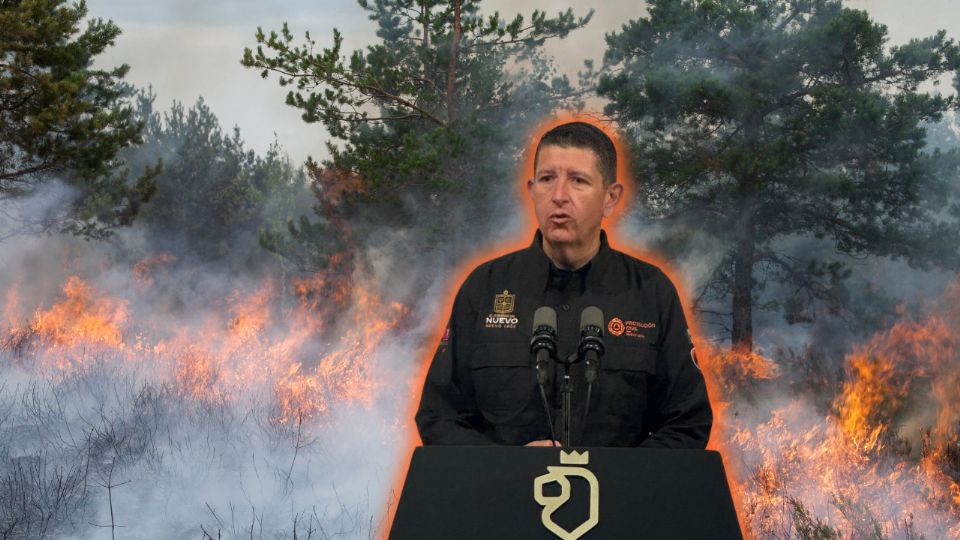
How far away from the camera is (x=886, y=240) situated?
19.2m

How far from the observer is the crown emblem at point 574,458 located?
269 cm

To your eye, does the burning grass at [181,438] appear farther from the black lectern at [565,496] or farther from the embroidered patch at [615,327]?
the black lectern at [565,496]

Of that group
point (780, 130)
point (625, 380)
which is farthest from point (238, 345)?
point (625, 380)

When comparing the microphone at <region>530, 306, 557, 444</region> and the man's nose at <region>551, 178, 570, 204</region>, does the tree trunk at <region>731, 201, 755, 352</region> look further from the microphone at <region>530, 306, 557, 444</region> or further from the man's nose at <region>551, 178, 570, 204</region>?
the microphone at <region>530, 306, 557, 444</region>

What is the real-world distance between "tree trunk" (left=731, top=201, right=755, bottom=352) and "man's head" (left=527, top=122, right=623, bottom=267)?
675 inches

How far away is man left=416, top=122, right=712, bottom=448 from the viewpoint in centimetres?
357

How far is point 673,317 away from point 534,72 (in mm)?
19982

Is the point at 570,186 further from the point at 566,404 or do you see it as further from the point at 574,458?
the point at 574,458

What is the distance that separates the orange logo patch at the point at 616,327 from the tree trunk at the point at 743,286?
17.2 metres

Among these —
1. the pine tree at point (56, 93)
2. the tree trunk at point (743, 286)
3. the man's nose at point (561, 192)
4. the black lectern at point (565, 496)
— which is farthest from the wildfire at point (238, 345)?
the black lectern at point (565, 496)

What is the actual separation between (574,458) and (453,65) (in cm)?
2005

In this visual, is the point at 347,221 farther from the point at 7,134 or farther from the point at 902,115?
the point at 902,115

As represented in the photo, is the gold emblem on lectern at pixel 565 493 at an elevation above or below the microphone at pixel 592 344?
below

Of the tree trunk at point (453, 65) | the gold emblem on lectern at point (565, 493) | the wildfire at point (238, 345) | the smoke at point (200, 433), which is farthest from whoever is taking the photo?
the tree trunk at point (453, 65)
